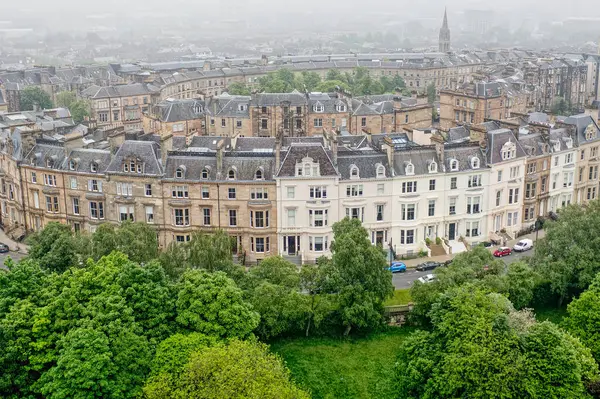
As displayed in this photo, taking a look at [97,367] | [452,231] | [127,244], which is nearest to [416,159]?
[452,231]

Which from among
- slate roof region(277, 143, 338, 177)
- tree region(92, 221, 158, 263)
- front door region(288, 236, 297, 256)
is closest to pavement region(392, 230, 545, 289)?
front door region(288, 236, 297, 256)

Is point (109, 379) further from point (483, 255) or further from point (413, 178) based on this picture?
point (413, 178)

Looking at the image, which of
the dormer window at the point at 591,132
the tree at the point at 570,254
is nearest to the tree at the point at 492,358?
the tree at the point at 570,254

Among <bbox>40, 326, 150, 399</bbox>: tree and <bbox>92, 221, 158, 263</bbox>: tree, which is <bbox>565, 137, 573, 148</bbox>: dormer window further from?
<bbox>40, 326, 150, 399</bbox>: tree

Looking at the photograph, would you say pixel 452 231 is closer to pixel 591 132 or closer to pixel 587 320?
pixel 591 132

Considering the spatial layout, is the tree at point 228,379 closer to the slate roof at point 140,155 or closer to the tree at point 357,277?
the tree at point 357,277

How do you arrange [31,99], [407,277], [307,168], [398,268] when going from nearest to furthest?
[407,277]
[398,268]
[307,168]
[31,99]

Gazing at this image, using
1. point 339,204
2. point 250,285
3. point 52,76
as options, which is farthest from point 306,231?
point 52,76

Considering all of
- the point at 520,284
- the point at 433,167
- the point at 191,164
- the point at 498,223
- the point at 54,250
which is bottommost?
the point at 498,223
